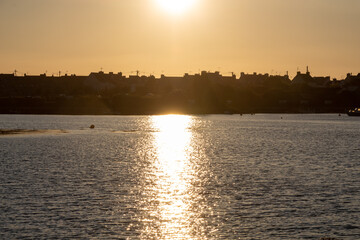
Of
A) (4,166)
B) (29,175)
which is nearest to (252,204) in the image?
(29,175)

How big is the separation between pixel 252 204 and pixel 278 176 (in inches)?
888

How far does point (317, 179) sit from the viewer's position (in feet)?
241

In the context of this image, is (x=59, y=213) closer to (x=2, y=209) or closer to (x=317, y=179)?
(x=2, y=209)

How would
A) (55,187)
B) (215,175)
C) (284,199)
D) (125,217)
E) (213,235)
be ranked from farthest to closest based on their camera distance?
1. (215,175)
2. (55,187)
3. (284,199)
4. (125,217)
5. (213,235)

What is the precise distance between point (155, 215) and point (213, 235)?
323 inches

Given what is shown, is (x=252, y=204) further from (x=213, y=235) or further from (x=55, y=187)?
(x=55, y=187)

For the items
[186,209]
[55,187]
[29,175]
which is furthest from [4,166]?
[186,209]

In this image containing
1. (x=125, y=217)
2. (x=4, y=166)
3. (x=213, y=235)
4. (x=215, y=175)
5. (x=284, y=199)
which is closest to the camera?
(x=213, y=235)

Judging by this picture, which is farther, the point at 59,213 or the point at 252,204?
the point at 252,204

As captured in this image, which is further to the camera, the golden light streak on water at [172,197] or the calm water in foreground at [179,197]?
the golden light streak on water at [172,197]

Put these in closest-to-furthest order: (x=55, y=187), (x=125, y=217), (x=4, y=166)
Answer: (x=125, y=217) < (x=55, y=187) < (x=4, y=166)

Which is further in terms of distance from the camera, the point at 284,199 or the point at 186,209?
the point at 284,199

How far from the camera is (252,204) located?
54844 mm

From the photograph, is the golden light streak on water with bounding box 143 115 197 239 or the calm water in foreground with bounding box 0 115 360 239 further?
the golden light streak on water with bounding box 143 115 197 239
